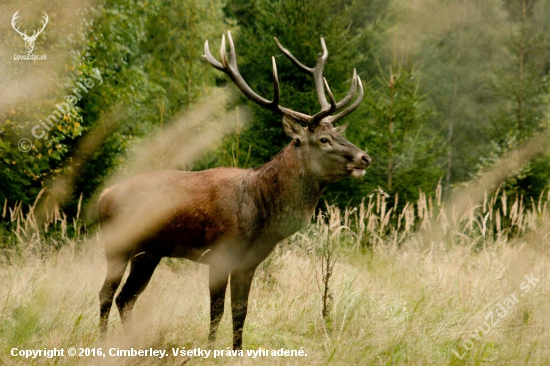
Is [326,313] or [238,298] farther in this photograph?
[326,313]

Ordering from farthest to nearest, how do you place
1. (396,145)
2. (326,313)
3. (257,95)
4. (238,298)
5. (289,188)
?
(396,145), (326,313), (257,95), (289,188), (238,298)

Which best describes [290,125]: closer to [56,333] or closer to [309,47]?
[56,333]

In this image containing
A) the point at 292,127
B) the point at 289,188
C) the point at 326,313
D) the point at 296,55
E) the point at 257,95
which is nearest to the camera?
the point at 289,188

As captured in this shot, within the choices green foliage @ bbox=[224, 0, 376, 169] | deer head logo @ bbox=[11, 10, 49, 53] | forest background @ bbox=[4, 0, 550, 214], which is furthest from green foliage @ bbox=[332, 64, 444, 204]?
deer head logo @ bbox=[11, 10, 49, 53]

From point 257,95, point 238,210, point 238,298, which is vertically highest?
point 257,95

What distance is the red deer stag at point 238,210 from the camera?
4.17 metres

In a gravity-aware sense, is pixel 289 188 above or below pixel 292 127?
below

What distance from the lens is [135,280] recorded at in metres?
4.74

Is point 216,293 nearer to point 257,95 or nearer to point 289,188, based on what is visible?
point 289,188

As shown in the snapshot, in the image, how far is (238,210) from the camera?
13.8 ft

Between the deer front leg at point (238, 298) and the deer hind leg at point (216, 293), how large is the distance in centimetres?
8

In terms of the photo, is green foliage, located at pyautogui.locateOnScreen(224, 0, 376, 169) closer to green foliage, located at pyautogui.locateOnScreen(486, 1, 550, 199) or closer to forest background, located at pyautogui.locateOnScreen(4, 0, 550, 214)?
forest background, located at pyautogui.locateOnScreen(4, 0, 550, 214)

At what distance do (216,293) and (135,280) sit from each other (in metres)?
0.93

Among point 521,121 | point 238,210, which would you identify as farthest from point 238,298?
point 521,121
